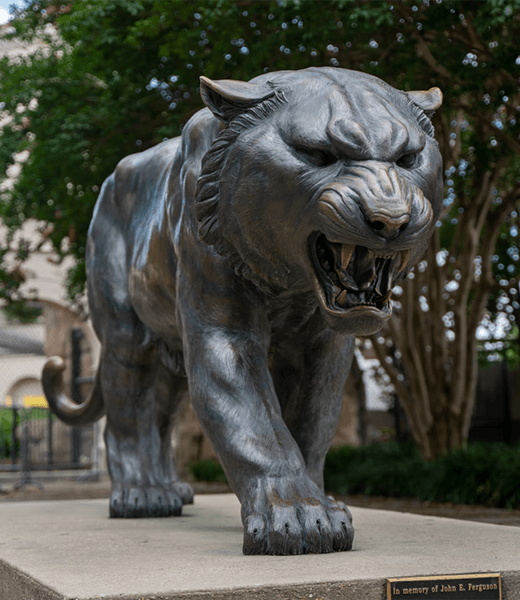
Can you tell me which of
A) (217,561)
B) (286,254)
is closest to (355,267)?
(286,254)

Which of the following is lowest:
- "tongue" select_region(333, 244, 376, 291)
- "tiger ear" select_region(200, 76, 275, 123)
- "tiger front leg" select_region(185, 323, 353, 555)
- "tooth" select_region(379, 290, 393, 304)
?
"tiger front leg" select_region(185, 323, 353, 555)

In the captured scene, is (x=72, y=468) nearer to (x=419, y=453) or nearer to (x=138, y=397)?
(x=419, y=453)

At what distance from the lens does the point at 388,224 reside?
7.64 ft

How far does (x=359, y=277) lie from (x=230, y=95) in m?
0.73

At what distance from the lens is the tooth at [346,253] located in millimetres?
2457

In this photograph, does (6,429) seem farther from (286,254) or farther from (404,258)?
(404,258)

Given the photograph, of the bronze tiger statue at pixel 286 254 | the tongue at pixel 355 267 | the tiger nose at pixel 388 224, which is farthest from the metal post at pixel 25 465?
the tiger nose at pixel 388 224

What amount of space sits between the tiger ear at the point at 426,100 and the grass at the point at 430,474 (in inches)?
202

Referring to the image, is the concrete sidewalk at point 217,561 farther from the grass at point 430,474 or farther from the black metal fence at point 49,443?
the black metal fence at point 49,443

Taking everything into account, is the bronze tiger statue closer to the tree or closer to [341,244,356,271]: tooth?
[341,244,356,271]: tooth

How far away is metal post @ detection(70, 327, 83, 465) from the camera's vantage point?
15297 mm

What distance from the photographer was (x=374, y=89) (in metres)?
2.76

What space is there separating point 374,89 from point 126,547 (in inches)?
64.6

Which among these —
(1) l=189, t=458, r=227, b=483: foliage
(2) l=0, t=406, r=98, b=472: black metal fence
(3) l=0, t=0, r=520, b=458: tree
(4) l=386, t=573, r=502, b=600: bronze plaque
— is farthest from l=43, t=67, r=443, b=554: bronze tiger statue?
(2) l=0, t=406, r=98, b=472: black metal fence
